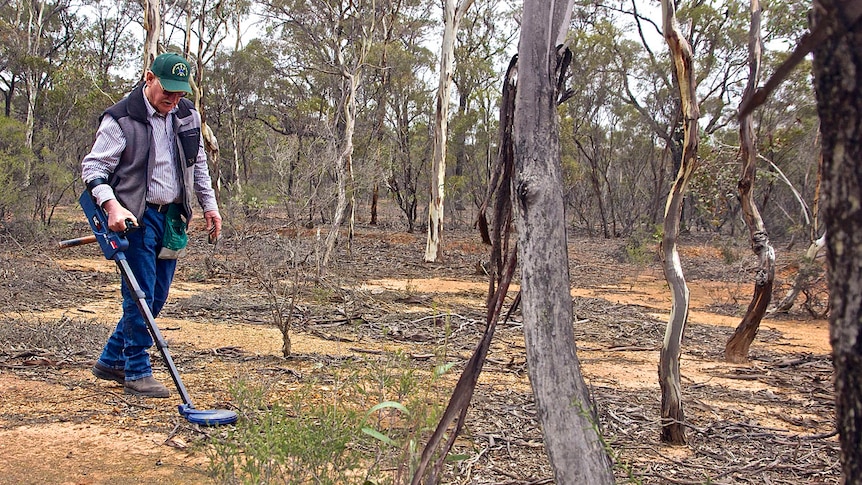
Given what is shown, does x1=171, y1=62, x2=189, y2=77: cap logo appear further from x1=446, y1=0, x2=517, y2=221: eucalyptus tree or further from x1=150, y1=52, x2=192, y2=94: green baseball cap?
x1=446, y1=0, x2=517, y2=221: eucalyptus tree

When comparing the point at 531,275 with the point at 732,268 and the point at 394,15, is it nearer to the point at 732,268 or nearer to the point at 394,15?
A: the point at 732,268

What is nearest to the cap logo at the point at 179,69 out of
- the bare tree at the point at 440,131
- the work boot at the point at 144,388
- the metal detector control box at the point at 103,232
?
the metal detector control box at the point at 103,232

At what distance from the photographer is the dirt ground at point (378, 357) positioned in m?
2.85

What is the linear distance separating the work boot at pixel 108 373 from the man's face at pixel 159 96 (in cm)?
138

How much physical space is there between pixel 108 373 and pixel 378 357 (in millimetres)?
1788

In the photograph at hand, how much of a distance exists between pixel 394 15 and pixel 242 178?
12.6 m

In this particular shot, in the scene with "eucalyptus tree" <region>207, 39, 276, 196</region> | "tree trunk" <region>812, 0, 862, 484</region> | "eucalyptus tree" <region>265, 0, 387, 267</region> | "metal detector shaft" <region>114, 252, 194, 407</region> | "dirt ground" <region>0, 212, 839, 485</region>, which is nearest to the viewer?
"tree trunk" <region>812, 0, 862, 484</region>

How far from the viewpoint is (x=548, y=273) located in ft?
5.56

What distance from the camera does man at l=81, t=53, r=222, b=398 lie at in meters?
3.48

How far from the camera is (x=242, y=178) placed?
29.2 meters

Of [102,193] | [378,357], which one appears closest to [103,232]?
[102,193]


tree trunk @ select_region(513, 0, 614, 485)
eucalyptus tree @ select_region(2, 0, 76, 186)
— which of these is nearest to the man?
tree trunk @ select_region(513, 0, 614, 485)

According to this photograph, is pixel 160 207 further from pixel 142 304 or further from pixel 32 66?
pixel 32 66

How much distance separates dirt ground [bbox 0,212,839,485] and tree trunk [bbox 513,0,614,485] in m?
0.18
